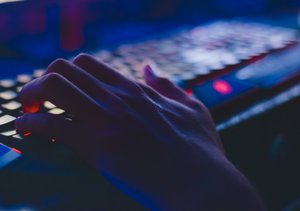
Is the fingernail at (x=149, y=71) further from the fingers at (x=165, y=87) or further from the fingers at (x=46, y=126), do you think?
the fingers at (x=46, y=126)

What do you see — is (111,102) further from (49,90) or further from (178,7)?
(178,7)

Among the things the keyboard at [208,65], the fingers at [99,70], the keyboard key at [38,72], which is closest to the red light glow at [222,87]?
the keyboard at [208,65]

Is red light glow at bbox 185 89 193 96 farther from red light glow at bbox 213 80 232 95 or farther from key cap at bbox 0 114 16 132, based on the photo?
key cap at bbox 0 114 16 132

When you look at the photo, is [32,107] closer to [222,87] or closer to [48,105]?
[48,105]

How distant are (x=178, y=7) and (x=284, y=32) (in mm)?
266

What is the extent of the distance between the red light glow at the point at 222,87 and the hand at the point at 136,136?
6cm

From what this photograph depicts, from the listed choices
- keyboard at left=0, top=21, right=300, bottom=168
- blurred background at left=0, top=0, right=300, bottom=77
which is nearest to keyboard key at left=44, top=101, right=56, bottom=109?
keyboard at left=0, top=21, right=300, bottom=168

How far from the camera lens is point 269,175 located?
0.71 metres

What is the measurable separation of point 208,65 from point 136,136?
24 centimetres

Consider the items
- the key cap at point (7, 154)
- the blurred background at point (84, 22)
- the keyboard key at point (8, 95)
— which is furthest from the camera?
the blurred background at point (84, 22)

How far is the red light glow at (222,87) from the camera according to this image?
1.98 ft

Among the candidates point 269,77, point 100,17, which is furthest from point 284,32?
point 100,17

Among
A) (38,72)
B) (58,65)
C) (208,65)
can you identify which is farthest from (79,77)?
(208,65)

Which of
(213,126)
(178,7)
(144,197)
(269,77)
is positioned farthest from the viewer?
Answer: (178,7)
